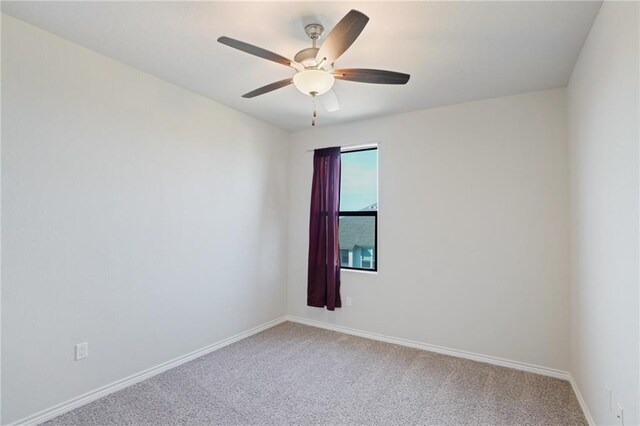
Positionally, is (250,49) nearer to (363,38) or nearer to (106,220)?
(363,38)

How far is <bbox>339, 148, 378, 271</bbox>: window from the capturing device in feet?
12.5

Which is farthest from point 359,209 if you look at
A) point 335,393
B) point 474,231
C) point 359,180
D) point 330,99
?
point 335,393

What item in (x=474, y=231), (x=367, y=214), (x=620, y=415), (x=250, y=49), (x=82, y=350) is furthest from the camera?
(x=367, y=214)

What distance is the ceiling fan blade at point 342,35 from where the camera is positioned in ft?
4.85

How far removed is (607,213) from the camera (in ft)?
5.82

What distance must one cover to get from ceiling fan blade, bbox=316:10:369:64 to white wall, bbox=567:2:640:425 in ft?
3.83

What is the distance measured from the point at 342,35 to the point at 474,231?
2.35 m

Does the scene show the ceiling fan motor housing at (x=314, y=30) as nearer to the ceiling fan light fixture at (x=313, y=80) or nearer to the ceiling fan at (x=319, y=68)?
the ceiling fan at (x=319, y=68)

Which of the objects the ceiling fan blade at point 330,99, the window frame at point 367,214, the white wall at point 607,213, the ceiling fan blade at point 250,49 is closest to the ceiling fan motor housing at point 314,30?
the ceiling fan blade at point 250,49

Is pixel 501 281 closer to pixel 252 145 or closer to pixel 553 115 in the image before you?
pixel 553 115

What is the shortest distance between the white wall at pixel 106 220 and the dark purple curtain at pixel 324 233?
86 cm

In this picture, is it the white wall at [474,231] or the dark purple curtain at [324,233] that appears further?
the dark purple curtain at [324,233]

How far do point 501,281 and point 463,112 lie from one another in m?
1.69

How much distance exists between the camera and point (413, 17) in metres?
1.90
